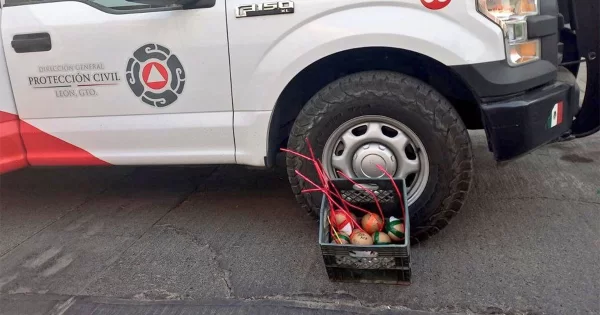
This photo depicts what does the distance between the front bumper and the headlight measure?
20cm

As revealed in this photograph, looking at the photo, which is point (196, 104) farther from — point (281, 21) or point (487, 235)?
point (487, 235)

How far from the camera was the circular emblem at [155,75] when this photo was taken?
314 centimetres

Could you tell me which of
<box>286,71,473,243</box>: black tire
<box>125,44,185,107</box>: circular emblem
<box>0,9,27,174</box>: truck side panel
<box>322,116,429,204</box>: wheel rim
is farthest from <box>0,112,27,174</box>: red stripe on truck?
<box>322,116,429,204</box>: wheel rim

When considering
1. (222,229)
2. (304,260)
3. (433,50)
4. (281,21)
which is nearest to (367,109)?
(433,50)

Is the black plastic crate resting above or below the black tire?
below

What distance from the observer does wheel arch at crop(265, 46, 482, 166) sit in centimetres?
303

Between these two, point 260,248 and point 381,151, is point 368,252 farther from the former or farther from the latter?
point 260,248

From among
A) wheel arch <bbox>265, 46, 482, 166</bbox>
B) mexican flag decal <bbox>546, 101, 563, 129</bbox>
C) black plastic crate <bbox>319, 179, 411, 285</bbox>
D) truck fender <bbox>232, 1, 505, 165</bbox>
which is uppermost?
truck fender <bbox>232, 1, 505, 165</bbox>

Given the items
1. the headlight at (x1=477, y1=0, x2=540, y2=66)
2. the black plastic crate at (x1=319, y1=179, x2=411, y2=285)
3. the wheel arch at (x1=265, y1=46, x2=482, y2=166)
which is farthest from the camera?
the wheel arch at (x1=265, y1=46, x2=482, y2=166)

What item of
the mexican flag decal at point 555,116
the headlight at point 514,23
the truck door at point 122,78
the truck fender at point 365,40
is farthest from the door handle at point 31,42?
the mexican flag decal at point 555,116

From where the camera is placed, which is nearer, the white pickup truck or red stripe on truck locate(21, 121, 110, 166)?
the white pickup truck

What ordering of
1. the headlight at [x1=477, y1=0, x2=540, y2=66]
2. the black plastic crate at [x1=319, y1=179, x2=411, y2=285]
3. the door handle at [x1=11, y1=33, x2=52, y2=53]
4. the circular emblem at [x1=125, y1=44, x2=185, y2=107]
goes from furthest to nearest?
the door handle at [x1=11, y1=33, x2=52, y2=53] → the circular emblem at [x1=125, y1=44, x2=185, y2=107] → the headlight at [x1=477, y1=0, x2=540, y2=66] → the black plastic crate at [x1=319, y1=179, x2=411, y2=285]

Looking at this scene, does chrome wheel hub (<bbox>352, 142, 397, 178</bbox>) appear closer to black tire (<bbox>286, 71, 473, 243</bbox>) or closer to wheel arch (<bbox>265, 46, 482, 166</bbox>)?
black tire (<bbox>286, 71, 473, 243</bbox>)

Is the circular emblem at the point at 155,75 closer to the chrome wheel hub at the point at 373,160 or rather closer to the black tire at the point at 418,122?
the black tire at the point at 418,122
